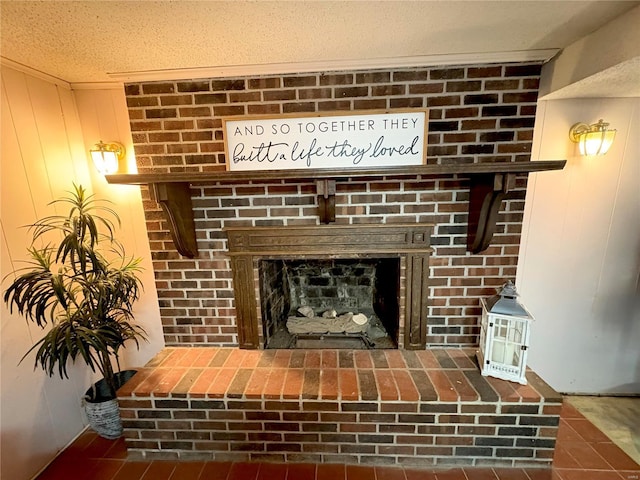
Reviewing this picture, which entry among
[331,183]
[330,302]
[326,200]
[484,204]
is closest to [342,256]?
[326,200]

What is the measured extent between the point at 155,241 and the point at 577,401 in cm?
291

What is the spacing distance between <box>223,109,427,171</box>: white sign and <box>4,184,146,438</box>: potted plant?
0.85 metres

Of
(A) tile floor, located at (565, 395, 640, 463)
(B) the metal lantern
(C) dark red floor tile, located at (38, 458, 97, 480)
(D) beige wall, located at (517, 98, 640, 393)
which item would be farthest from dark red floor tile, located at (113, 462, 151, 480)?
(A) tile floor, located at (565, 395, 640, 463)

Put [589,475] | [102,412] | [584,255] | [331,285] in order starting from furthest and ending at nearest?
[331,285], [584,255], [102,412], [589,475]

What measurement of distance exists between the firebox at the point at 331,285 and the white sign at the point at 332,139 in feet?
1.21

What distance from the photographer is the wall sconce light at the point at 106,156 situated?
1.59 metres

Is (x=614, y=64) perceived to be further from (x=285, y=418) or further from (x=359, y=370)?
(x=285, y=418)

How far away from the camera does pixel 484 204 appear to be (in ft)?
4.77

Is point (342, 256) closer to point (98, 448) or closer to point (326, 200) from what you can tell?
point (326, 200)

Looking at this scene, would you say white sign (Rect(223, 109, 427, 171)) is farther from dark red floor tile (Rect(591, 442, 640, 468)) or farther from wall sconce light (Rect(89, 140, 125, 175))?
dark red floor tile (Rect(591, 442, 640, 468))

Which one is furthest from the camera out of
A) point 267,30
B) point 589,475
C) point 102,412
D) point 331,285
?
point 331,285

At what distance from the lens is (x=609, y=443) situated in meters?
1.53

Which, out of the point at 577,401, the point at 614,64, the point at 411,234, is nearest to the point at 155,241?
the point at 411,234

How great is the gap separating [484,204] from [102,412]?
7.68ft
